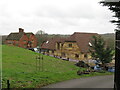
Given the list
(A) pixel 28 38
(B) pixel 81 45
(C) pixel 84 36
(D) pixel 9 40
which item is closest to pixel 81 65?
(B) pixel 81 45

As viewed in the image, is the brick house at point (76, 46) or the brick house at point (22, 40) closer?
the brick house at point (76, 46)

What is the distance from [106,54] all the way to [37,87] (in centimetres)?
1209

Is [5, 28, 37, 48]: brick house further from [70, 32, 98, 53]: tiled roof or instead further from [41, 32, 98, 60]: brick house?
[70, 32, 98, 53]: tiled roof

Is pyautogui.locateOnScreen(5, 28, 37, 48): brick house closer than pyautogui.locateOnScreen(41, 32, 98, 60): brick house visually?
No

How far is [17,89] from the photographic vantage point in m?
11.6

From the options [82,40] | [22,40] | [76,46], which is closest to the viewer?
[76,46]

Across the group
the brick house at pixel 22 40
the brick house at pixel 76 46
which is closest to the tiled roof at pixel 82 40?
A: the brick house at pixel 76 46

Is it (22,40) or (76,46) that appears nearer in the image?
(76,46)

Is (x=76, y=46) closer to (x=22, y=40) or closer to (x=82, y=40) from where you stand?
(x=82, y=40)

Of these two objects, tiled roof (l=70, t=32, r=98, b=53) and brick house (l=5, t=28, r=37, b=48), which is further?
brick house (l=5, t=28, r=37, b=48)

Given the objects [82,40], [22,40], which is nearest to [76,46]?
[82,40]

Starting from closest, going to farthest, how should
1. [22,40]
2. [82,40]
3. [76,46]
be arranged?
[76,46] < [82,40] < [22,40]

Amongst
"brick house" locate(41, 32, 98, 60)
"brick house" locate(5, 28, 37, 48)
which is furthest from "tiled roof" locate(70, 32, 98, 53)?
"brick house" locate(5, 28, 37, 48)

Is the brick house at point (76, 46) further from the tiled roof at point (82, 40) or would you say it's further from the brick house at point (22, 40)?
the brick house at point (22, 40)
